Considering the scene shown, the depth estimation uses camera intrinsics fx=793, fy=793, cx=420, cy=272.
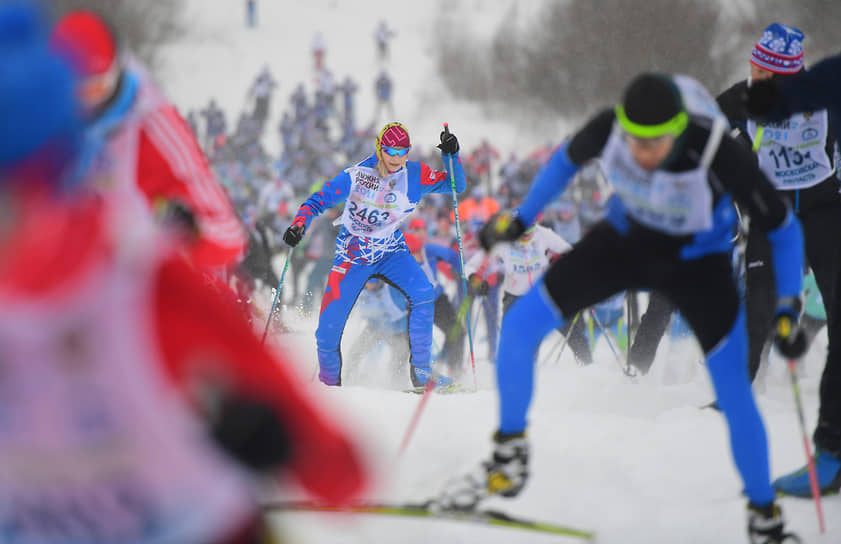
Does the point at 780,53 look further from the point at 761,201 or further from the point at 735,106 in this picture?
the point at 761,201

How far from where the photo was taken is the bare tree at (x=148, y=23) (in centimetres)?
2859

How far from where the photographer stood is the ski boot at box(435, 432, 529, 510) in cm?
274

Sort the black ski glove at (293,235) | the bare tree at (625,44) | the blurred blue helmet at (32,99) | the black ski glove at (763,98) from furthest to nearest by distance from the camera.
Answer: the bare tree at (625,44)
the black ski glove at (293,235)
the black ski glove at (763,98)
the blurred blue helmet at (32,99)

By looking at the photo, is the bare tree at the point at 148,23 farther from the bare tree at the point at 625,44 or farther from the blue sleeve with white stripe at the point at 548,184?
the blue sleeve with white stripe at the point at 548,184

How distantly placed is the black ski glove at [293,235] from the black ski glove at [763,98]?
9.80 ft

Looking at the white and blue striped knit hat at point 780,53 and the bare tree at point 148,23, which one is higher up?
the bare tree at point 148,23

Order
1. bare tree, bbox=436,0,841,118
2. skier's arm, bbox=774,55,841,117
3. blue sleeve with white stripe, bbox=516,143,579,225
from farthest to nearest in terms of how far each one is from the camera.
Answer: bare tree, bbox=436,0,841,118, skier's arm, bbox=774,55,841,117, blue sleeve with white stripe, bbox=516,143,579,225

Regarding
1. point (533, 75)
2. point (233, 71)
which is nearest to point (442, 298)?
point (533, 75)

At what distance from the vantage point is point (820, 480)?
10.9 ft

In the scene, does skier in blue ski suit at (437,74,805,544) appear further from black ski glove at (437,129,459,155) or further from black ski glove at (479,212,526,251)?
black ski glove at (437,129,459,155)

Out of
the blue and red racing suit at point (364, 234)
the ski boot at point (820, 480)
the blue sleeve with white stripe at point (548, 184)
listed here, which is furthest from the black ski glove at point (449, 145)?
the ski boot at point (820, 480)

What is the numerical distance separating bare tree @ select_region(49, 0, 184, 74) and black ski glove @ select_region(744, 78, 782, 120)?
894 inches

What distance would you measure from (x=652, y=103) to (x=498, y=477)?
1.36 meters

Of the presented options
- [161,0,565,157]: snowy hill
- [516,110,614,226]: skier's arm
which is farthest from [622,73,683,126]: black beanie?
[161,0,565,157]: snowy hill
